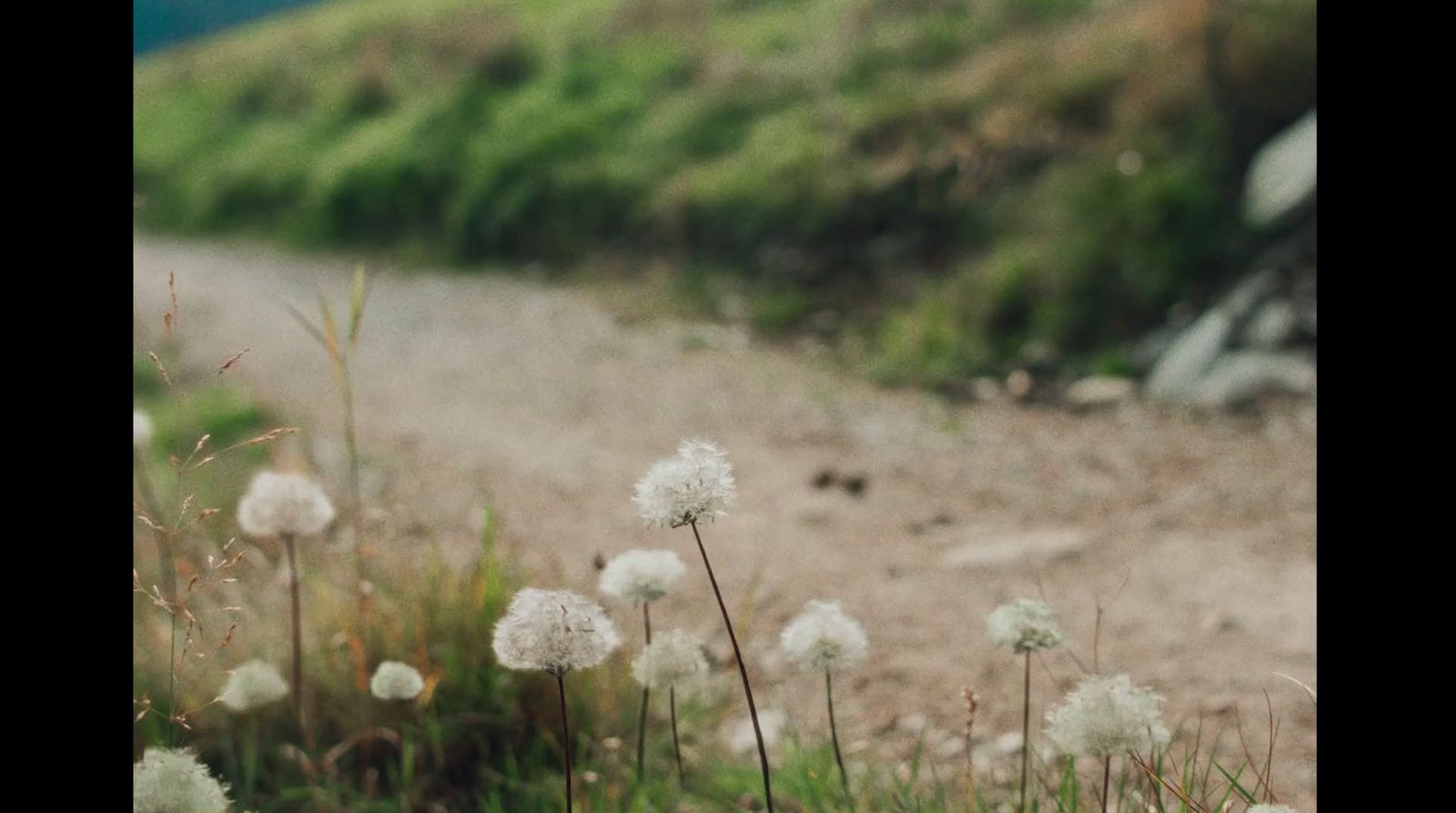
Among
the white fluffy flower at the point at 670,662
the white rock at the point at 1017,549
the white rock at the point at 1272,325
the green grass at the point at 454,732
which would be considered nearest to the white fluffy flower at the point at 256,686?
the green grass at the point at 454,732

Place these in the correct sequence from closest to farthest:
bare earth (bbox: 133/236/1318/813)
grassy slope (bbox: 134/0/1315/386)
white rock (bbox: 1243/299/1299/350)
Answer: bare earth (bbox: 133/236/1318/813) → white rock (bbox: 1243/299/1299/350) → grassy slope (bbox: 134/0/1315/386)

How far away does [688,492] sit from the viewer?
1501mm

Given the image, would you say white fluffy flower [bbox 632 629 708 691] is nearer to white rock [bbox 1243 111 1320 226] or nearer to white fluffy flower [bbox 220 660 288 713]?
white fluffy flower [bbox 220 660 288 713]

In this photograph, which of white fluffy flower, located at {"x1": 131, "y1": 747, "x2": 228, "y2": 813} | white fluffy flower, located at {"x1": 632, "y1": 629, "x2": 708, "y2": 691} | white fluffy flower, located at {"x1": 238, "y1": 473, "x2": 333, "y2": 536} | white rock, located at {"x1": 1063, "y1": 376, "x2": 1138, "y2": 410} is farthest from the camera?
white rock, located at {"x1": 1063, "y1": 376, "x2": 1138, "y2": 410}

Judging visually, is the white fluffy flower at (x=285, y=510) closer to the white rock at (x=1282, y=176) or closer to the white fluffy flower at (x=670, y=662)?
the white fluffy flower at (x=670, y=662)

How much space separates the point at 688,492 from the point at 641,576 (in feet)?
1.29

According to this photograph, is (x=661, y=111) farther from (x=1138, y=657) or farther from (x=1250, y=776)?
(x=1250, y=776)

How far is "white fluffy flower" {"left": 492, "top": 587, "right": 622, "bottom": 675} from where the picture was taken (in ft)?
4.83

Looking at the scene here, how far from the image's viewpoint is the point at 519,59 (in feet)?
46.6

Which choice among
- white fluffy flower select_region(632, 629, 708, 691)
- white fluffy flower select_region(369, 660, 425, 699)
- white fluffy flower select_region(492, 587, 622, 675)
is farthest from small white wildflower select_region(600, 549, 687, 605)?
white fluffy flower select_region(369, 660, 425, 699)

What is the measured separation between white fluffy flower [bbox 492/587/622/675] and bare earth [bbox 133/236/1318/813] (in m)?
1.04

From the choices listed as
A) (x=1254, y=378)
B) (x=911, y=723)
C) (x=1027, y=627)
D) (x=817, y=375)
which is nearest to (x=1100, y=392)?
(x=1254, y=378)
